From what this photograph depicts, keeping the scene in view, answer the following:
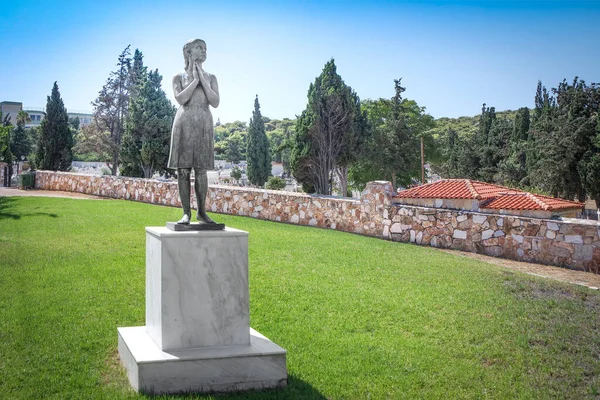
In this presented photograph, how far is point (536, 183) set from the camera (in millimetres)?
32906

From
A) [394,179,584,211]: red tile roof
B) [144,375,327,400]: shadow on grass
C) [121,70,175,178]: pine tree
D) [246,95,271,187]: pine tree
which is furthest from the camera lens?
[246,95,271,187]: pine tree

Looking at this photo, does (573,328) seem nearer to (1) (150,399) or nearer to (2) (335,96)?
(1) (150,399)

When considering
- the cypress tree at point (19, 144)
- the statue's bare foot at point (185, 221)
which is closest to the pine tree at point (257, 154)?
the cypress tree at point (19, 144)

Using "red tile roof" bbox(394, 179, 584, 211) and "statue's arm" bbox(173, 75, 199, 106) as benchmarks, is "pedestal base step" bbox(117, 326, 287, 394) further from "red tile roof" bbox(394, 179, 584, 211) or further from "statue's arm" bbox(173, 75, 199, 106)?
"red tile roof" bbox(394, 179, 584, 211)

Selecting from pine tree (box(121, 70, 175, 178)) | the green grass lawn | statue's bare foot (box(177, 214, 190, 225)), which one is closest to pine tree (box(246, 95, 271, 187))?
pine tree (box(121, 70, 175, 178))

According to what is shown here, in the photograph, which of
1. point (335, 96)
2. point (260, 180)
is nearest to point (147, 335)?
point (335, 96)

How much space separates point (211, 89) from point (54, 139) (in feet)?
96.2

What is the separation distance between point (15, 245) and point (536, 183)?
30.8 metres

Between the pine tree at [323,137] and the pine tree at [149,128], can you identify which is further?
the pine tree at [323,137]

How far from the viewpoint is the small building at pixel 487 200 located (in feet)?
52.0

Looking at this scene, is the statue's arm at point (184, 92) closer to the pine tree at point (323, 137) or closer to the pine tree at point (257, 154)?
the pine tree at point (323, 137)

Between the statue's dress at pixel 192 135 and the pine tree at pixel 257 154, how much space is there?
102 ft

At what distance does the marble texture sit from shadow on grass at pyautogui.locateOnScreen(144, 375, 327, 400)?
46cm

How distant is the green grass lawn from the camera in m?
5.05
